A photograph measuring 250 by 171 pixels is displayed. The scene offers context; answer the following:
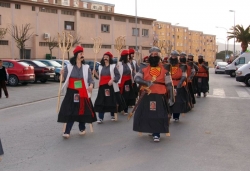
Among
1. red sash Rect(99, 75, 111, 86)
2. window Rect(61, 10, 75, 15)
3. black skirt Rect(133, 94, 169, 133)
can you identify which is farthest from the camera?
window Rect(61, 10, 75, 15)

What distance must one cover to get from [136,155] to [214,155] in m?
1.31

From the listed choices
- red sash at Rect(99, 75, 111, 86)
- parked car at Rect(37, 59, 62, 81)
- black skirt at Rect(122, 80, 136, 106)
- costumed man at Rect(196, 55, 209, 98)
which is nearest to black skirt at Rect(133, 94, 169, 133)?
red sash at Rect(99, 75, 111, 86)

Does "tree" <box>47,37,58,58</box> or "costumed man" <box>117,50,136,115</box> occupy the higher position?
"tree" <box>47,37,58,58</box>

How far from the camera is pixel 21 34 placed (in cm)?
4281

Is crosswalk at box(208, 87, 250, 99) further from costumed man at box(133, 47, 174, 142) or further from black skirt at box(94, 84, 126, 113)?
costumed man at box(133, 47, 174, 142)

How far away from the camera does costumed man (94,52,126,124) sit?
10.1 m

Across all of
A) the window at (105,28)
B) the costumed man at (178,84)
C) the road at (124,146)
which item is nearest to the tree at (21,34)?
the window at (105,28)

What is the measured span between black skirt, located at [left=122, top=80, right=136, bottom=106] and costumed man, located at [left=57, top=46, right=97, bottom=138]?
3604mm

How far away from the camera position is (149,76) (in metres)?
7.70

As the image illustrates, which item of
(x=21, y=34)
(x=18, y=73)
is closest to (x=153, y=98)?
(x=18, y=73)

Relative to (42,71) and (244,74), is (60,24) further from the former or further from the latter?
(244,74)

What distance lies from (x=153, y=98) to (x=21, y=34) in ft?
123

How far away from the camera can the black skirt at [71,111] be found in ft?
26.5

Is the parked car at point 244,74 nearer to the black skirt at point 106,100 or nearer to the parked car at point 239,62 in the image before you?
the parked car at point 239,62
